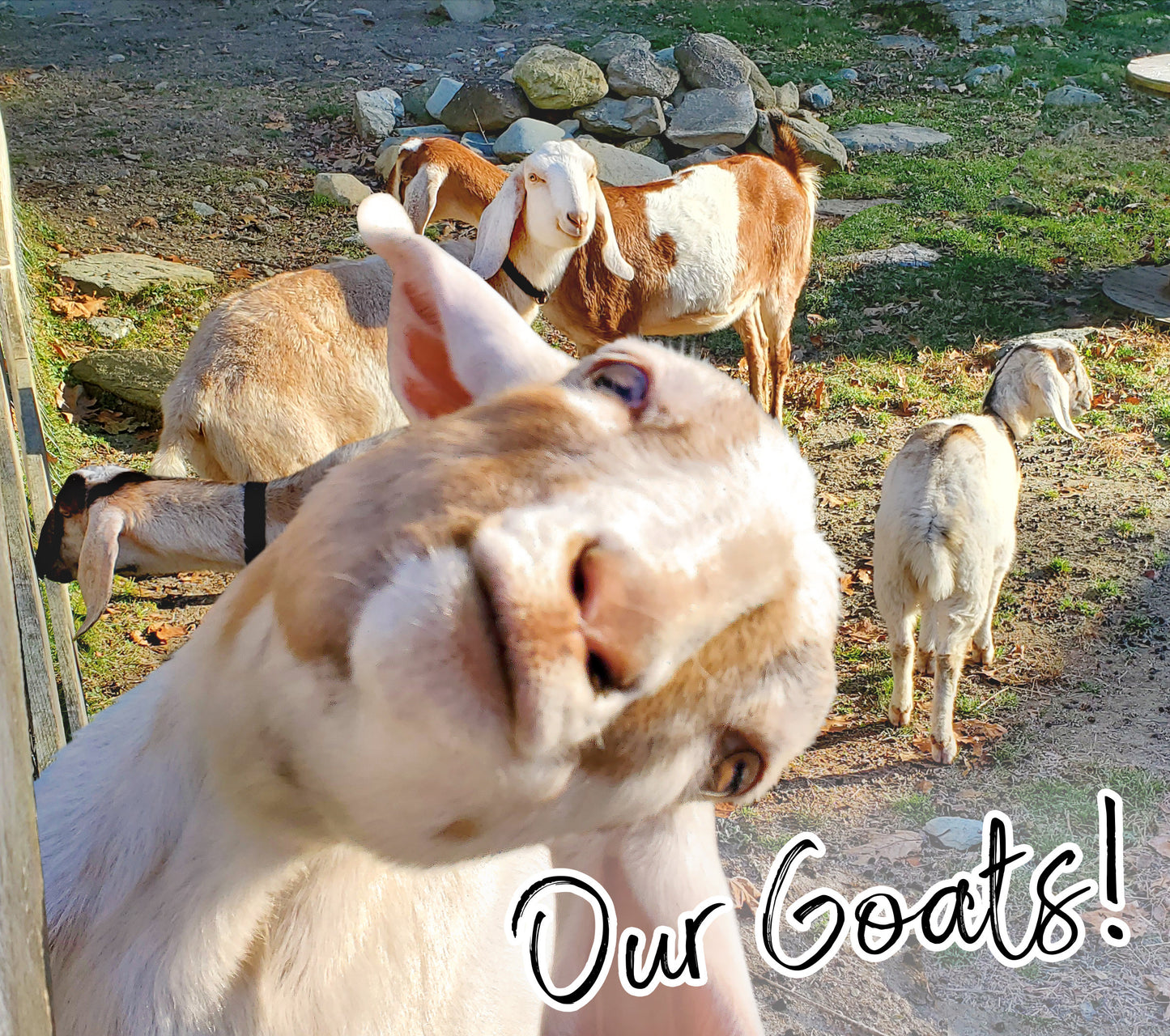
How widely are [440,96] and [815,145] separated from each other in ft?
13.2

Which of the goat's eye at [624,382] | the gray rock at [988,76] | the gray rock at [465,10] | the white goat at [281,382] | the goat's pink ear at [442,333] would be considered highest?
the goat's eye at [624,382]

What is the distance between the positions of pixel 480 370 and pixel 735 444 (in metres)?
0.39

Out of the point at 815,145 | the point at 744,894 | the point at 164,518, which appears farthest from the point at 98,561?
the point at 815,145

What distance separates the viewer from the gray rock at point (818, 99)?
13375 mm

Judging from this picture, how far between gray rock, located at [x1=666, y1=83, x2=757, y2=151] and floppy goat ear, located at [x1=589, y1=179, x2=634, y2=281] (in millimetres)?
4821

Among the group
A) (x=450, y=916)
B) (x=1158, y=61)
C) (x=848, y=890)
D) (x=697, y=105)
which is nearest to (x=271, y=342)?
(x=848, y=890)

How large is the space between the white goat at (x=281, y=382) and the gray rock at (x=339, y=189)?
204 inches

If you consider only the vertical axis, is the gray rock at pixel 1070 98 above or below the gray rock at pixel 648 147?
below

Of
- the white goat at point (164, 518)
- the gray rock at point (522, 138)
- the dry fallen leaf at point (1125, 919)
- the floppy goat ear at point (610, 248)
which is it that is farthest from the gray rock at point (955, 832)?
the gray rock at point (522, 138)

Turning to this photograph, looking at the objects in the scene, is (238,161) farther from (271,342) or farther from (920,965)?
(920,965)

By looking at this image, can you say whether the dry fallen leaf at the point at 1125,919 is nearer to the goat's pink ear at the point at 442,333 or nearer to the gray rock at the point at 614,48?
the goat's pink ear at the point at 442,333

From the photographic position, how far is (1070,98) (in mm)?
13961

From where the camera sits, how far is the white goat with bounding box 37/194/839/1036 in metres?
0.81

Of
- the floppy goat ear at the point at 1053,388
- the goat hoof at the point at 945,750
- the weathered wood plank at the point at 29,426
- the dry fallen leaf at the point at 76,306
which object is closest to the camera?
the weathered wood plank at the point at 29,426
